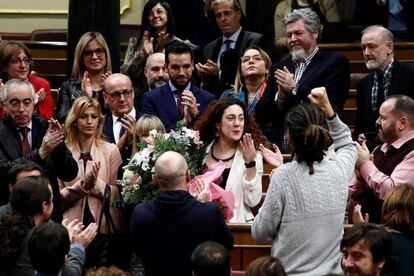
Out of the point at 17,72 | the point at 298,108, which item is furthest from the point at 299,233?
the point at 17,72

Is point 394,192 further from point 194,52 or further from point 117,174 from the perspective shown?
point 194,52

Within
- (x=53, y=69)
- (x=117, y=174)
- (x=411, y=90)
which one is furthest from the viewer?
(x=53, y=69)

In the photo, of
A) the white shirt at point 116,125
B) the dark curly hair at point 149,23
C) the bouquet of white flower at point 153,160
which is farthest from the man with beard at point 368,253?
the dark curly hair at point 149,23

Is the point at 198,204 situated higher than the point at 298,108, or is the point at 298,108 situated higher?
the point at 298,108

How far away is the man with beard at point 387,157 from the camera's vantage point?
6.79 m

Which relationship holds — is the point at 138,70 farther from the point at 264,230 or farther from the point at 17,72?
the point at 264,230

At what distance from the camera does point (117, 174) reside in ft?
25.2

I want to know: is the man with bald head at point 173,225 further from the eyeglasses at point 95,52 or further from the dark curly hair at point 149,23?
the dark curly hair at point 149,23

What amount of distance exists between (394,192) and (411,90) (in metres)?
2.56

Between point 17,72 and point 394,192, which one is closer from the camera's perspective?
point 394,192

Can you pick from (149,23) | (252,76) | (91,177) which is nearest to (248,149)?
(91,177)

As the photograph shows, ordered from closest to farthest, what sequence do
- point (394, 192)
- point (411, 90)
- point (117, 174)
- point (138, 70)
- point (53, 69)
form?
point (394, 192) < point (117, 174) < point (411, 90) < point (138, 70) < point (53, 69)

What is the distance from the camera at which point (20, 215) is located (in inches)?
221

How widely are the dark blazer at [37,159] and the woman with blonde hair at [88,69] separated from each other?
1.07 meters
